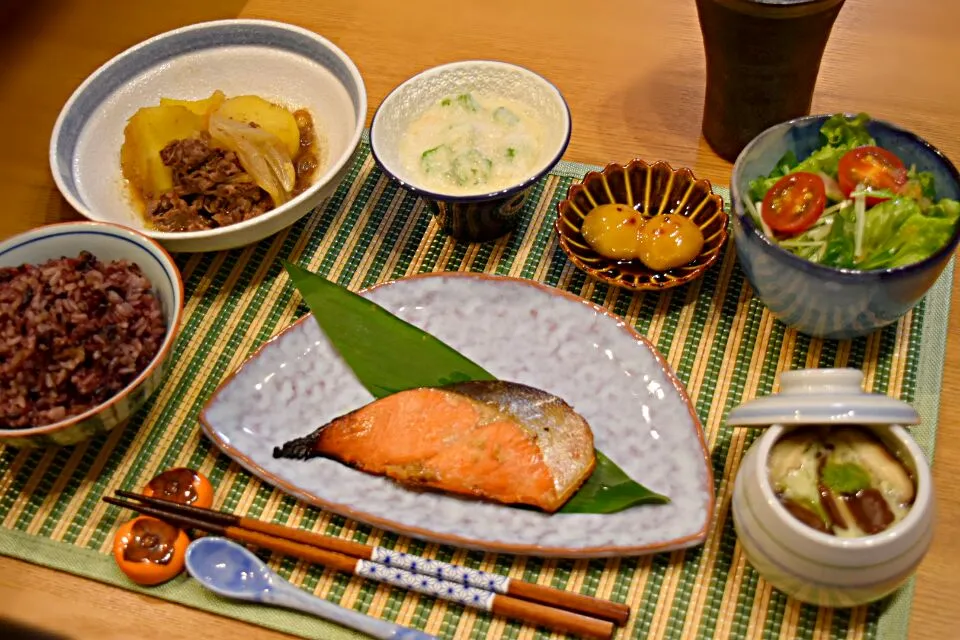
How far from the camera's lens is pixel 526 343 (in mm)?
1918

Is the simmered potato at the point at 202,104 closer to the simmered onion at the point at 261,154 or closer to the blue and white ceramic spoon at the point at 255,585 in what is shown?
the simmered onion at the point at 261,154

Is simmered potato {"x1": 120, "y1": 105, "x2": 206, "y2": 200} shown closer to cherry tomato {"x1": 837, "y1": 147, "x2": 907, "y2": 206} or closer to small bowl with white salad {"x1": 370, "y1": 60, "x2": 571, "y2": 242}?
small bowl with white salad {"x1": 370, "y1": 60, "x2": 571, "y2": 242}

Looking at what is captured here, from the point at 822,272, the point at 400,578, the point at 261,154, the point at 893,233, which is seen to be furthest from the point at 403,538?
the point at 893,233

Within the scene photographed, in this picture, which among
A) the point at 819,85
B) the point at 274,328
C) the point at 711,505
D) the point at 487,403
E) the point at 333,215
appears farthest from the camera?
the point at 819,85

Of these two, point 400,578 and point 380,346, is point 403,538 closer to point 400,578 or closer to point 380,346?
point 400,578

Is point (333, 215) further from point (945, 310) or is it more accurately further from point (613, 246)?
point (945, 310)

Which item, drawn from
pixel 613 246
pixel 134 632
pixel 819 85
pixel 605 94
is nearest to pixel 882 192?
pixel 613 246

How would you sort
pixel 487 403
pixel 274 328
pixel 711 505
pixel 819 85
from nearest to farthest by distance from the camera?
pixel 711 505 < pixel 487 403 < pixel 274 328 < pixel 819 85

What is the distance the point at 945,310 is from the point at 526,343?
97cm

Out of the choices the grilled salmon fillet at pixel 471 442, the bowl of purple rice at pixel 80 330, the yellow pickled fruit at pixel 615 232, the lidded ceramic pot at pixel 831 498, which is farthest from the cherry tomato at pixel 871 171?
the bowl of purple rice at pixel 80 330

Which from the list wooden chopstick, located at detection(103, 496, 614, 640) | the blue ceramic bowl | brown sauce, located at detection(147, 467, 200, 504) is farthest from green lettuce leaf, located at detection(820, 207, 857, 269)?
brown sauce, located at detection(147, 467, 200, 504)

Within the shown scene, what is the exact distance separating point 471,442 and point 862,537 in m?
0.73

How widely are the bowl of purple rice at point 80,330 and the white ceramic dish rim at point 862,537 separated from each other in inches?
47.4

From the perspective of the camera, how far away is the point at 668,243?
192 cm
